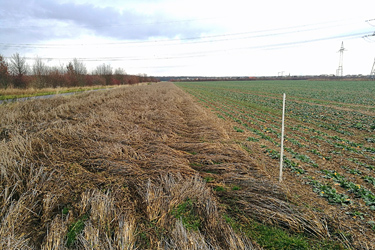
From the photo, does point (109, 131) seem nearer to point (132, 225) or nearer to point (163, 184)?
point (163, 184)

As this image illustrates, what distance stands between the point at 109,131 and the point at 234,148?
13.3 ft

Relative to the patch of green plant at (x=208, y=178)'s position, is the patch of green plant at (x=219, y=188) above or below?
below

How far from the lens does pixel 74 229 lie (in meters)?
2.75

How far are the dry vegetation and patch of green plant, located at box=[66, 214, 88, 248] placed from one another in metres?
0.01

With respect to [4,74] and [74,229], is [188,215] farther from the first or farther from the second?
[4,74]

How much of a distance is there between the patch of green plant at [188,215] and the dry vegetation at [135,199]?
0.01 m

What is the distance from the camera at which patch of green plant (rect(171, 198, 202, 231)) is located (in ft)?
9.56

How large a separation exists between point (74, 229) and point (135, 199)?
3.31ft

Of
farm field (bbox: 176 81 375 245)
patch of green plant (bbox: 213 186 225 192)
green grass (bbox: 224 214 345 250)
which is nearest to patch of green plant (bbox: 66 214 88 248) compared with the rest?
green grass (bbox: 224 214 345 250)

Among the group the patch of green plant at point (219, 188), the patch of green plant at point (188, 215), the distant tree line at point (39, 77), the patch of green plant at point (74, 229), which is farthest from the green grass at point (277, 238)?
the distant tree line at point (39, 77)

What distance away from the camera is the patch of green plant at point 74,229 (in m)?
2.56

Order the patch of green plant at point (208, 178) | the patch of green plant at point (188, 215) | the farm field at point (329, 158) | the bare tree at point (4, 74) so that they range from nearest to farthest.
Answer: the patch of green plant at point (188, 215)
the farm field at point (329, 158)
the patch of green plant at point (208, 178)
the bare tree at point (4, 74)

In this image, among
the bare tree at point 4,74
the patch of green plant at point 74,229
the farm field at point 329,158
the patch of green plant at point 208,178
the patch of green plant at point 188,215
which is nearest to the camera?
the patch of green plant at point 74,229

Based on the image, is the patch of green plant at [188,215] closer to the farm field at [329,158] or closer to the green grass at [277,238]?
the green grass at [277,238]
